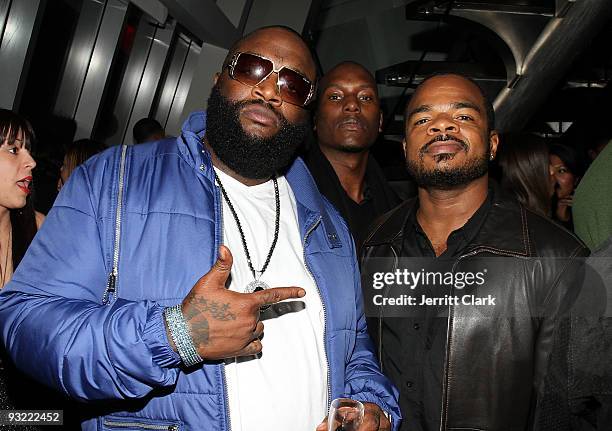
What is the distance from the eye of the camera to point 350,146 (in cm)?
393

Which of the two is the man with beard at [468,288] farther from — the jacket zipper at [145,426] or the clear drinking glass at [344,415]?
the jacket zipper at [145,426]

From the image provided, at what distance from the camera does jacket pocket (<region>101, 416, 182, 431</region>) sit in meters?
1.84

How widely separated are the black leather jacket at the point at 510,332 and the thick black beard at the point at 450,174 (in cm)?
27

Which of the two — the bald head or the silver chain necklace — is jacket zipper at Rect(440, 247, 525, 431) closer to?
the silver chain necklace

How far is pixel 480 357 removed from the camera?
7.88ft

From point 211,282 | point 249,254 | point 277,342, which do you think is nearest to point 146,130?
point 249,254

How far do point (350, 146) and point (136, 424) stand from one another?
2.45 metres

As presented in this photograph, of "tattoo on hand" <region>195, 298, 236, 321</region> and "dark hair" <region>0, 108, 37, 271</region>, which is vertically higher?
"dark hair" <region>0, 108, 37, 271</region>

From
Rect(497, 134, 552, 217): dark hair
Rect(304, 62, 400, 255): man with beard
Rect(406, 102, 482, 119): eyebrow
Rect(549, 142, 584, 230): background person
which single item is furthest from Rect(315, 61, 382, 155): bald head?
Rect(549, 142, 584, 230): background person

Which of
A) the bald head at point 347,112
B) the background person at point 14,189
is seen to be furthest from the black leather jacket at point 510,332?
the background person at point 14,189

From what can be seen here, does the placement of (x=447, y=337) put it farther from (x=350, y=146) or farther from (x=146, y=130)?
(x=146, y=130)

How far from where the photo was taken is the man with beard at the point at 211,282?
5.53 feet

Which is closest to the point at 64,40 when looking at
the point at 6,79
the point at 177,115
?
the point at 6,79

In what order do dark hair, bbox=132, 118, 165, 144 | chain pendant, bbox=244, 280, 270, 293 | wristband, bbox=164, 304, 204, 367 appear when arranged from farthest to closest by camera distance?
dark hair, bbox=132, 118, 165, 144 → chain pendant, bbox=244, 280, 270, 293 → wristband, bbox=164, 304, 204, 367
